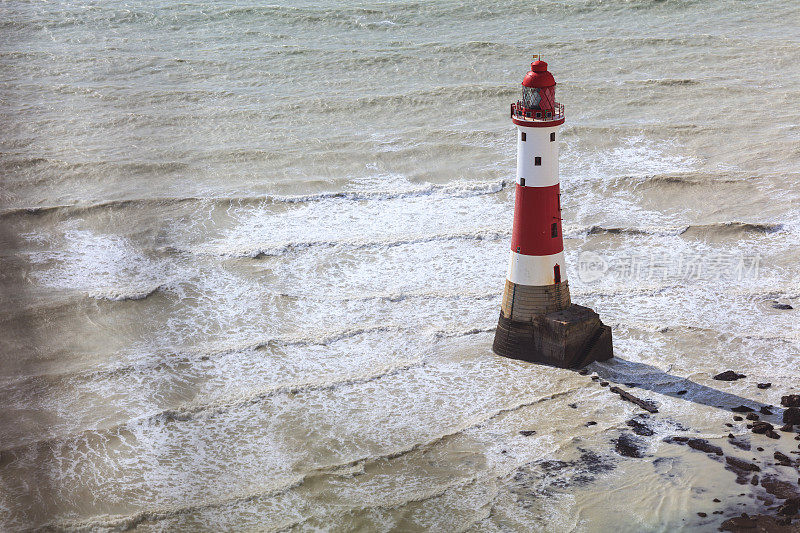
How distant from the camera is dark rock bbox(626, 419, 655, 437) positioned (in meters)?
11.0

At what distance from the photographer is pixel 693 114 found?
890 inches

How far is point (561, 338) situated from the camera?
12305mm

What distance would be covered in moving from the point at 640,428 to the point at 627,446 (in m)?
0.45

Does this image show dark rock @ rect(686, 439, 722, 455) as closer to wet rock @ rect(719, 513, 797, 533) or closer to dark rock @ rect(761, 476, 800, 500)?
dark rock @ rect(761, 476, 800, 500)

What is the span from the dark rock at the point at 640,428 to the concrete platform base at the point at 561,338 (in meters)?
1.46

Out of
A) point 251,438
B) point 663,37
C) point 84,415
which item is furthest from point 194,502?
point 663,37

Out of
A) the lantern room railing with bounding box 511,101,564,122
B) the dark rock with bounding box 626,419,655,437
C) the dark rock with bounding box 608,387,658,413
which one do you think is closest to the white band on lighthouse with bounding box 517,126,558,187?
the lantern room railing with bounding box 511,101,564,122

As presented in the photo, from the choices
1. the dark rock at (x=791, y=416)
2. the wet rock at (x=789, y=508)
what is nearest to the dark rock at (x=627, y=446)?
the wet rock at (x=789, y=508)

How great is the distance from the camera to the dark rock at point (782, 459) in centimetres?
1012

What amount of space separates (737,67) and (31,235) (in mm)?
18642

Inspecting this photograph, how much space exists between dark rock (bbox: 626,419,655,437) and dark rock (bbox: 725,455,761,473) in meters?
0.94

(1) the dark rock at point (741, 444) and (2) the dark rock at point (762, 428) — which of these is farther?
(2) the dark rock at point (762, 428)

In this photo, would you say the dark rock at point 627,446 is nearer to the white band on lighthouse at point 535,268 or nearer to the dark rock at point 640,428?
the dark rock at point 640,428

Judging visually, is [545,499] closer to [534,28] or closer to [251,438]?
[251,438]
